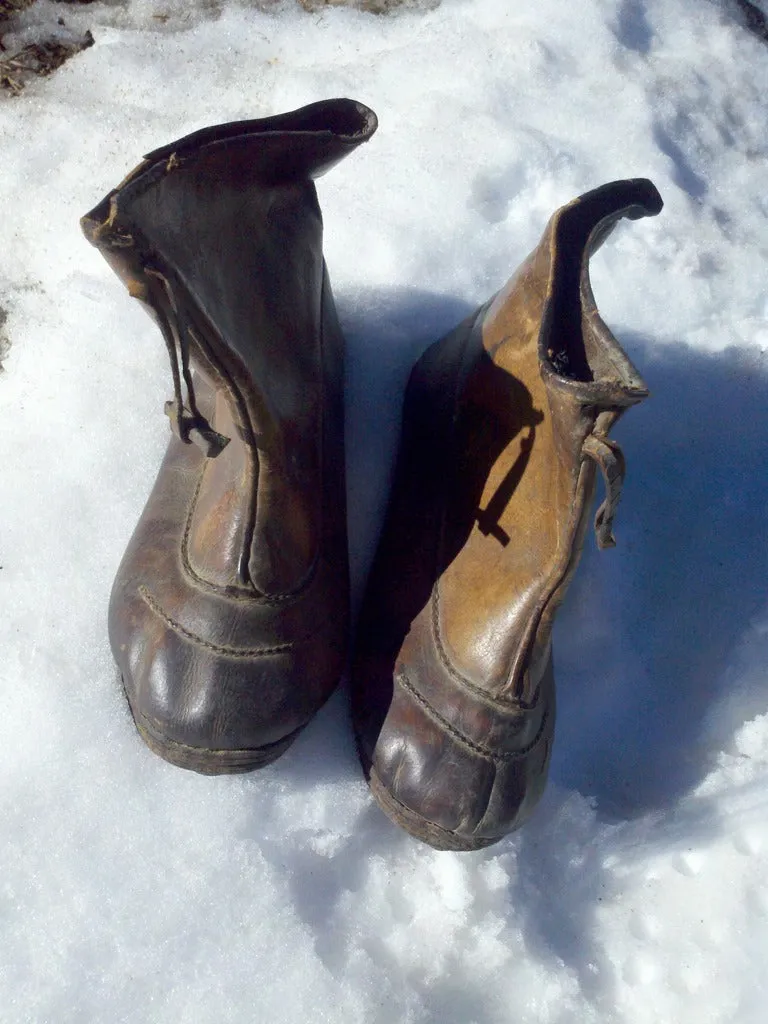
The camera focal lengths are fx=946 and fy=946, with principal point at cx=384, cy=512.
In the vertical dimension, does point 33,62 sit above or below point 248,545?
above

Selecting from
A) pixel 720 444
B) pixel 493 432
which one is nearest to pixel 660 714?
pixel 720 444

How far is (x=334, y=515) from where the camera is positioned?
144 centimetres

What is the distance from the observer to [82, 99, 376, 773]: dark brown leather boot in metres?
1.08

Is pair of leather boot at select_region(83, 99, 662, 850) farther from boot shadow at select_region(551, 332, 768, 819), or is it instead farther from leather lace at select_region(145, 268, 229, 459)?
boot shadow at select_region(551, 332, 768, 819)

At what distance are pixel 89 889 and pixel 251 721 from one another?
16.5 inches

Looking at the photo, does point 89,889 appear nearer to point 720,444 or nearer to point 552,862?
point 552,862

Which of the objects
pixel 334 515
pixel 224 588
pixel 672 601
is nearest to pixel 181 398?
pixel 224 588

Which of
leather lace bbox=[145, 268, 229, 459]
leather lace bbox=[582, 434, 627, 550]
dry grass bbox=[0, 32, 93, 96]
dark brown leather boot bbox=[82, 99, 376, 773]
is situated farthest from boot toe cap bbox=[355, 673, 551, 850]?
dry grass bbox=[0, 32, 93, 96]

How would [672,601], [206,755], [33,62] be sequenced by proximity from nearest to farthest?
1. [206,755]
2. [672,601]
3. [33,62]

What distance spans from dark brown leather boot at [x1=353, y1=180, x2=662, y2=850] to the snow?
177 millimetres

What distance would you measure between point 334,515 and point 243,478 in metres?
0.26

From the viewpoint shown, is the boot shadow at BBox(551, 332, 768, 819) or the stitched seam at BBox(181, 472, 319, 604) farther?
the boot shadow at BBox(551, 332, 768, 819)

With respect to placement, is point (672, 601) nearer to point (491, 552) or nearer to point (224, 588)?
point (491, 552)

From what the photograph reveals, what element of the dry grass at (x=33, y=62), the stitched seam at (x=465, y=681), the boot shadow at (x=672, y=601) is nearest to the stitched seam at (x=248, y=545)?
the stitched seam at (x=465, y=681)
